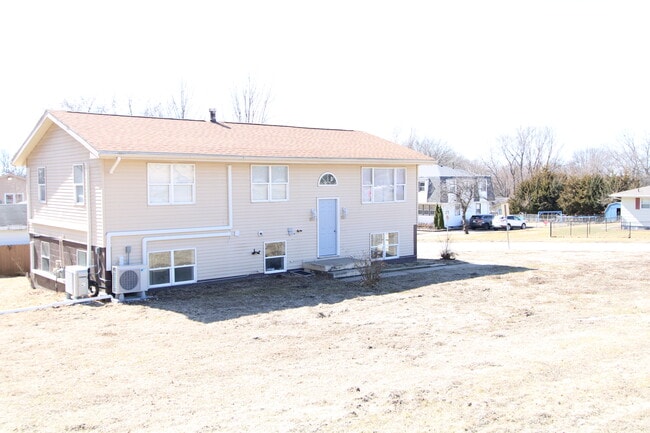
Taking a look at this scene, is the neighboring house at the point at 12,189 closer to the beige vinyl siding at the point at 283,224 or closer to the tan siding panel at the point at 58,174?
the tan siding panel at the point at 58,174

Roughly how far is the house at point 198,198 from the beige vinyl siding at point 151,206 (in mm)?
28

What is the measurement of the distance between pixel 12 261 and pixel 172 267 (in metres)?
16.0

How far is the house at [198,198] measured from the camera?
15.9m

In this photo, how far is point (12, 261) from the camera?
2873 centimetres

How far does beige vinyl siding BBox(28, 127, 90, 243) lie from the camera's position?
1705 cm

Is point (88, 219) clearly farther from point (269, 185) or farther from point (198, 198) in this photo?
point (269, 185)

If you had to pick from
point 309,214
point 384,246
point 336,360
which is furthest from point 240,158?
point 336,360

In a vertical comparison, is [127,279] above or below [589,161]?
below

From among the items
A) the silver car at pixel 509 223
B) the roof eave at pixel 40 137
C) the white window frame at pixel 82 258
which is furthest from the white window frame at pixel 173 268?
the silver car at pixel 509 223

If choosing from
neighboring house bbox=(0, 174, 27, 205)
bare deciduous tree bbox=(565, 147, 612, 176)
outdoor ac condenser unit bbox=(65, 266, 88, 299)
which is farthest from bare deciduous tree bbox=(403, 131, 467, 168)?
outdoor ac condenser unit bbox=(65, 266, 88, 299)

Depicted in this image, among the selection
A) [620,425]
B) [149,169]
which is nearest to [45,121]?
[149,169]

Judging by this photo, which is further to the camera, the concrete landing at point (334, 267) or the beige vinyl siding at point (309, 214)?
the concrete landing at point (334, 267)

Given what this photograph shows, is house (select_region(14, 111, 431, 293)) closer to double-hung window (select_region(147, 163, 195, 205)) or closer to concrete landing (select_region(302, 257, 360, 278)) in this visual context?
double-hung window (select_region(147, 163, 195, 205))

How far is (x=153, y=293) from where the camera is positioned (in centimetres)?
1608
